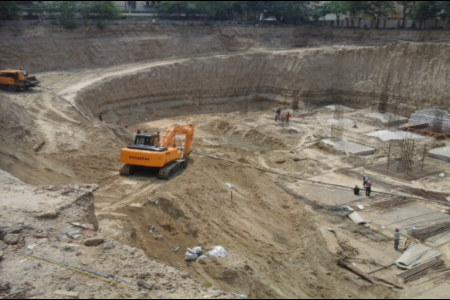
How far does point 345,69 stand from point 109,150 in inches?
959

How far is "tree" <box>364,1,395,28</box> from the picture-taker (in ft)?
165

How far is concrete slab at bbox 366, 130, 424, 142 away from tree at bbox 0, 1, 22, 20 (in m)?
31.0

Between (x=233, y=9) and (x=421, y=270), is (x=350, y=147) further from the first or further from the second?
(x=233, y=9)

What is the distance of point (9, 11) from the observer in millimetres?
38625

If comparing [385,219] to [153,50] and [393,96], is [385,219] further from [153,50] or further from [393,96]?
[153,50]

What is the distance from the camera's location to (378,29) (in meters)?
46.0

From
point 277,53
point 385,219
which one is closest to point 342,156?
point 385,219

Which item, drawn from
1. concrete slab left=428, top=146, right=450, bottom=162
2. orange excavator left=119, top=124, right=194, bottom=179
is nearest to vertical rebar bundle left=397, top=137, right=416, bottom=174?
concrete slab left=428, top=146, right=450, bottom=162

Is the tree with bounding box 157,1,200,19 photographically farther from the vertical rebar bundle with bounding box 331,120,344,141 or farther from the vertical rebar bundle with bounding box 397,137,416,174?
the vertical rebar bundle with bounding box 397,137,416,174

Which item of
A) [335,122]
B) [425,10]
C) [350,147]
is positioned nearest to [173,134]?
[350,147]

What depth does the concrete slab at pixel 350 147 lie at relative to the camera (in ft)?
83.3

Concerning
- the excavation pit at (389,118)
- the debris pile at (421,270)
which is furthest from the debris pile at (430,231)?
the excavation pit at (389,118)

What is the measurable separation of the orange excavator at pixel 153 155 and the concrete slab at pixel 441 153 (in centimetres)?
1399

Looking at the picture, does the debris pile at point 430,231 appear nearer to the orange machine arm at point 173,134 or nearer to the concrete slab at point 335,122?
the orange machine arm at point 173,134
